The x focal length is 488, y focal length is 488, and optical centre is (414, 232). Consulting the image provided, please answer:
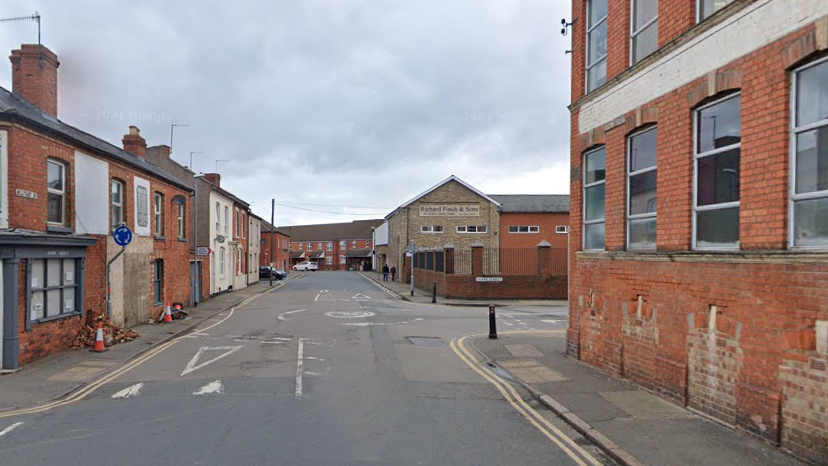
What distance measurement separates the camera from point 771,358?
5633mm

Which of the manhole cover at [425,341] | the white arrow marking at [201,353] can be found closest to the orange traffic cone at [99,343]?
the white arrow marking at [201,353]

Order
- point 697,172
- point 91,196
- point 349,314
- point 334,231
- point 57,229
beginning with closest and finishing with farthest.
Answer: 1. point 697,172
2. point 57,229
3. point 91,196
4. point 349,314
5. point 334,231

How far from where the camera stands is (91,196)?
12.9 meters

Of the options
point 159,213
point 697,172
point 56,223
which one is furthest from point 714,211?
Result: point 159,213

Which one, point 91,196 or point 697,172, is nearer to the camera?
point 697,172

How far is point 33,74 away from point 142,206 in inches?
188

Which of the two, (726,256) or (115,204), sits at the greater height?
(115,204)

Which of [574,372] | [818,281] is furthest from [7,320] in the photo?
[818,281]

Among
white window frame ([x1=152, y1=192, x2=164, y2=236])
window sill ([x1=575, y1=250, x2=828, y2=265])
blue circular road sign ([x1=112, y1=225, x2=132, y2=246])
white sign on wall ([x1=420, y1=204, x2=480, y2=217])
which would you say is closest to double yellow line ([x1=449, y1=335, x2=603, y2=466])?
window sill ([x1=575, y1=250, x2=828, y2=265])

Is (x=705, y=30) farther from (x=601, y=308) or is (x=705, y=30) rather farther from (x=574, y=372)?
(x=574, y=372)

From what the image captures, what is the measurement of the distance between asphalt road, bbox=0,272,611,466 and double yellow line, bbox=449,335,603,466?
0.03m

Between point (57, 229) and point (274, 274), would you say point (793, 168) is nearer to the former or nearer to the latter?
point (57, 229)

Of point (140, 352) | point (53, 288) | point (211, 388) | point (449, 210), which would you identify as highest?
point (449, 210)

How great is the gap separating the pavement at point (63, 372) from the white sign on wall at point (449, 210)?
31.3 metres
